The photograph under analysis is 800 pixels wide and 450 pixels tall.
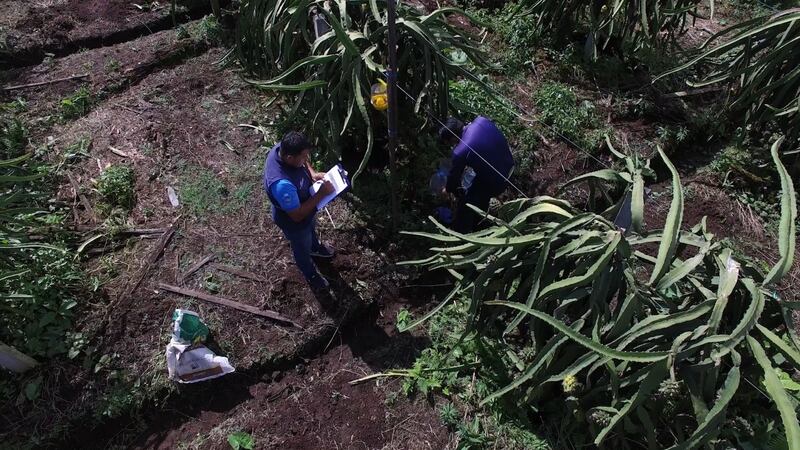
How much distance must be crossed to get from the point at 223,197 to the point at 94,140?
143 cm

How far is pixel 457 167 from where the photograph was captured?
12.4 ft

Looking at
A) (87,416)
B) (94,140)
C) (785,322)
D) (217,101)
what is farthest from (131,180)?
(785,322)

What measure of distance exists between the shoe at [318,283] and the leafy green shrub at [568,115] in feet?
8.78

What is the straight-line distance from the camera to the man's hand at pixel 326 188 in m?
3.29

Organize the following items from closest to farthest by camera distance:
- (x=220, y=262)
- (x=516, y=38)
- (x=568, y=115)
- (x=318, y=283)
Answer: (x=318, y=283) < (x=220, y=262) < (x=568, y=115) < (x=516, y=38)

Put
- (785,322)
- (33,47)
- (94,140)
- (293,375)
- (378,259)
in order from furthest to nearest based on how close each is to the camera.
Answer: (33,47) < (94,140) < (378,259) < (293,375) < (785,322)

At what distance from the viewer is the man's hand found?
10.8 feet

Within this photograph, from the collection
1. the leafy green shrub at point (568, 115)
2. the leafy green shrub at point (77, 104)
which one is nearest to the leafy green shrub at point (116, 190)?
the leafy green shrub at point (77, 104)

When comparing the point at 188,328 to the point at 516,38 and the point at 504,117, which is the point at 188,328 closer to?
the point at 504,117

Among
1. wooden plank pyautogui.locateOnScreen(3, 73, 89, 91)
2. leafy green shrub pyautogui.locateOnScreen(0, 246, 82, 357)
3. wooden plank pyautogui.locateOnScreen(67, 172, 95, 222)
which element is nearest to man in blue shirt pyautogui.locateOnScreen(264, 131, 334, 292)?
leafy green shrub pyautogui.locateOnScreen(0, 246, 82, 357)

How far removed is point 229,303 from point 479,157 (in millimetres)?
2059

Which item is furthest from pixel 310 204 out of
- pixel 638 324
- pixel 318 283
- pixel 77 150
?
pixel 77 150

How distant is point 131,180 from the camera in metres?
4.39

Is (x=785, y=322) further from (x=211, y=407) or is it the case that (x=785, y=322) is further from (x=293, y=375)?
(x=211, y=407)
